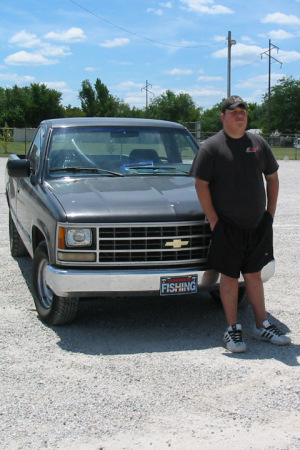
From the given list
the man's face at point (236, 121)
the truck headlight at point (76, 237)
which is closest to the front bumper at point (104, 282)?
the truck headlight at point (76, 237)

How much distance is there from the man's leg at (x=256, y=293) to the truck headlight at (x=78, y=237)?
1233mm

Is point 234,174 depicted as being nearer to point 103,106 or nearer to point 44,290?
point 44,290

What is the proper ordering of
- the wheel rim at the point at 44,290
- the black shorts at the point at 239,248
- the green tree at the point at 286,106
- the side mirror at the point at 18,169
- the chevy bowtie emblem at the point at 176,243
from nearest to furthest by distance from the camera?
the black shorts at the point at 239,248 < the chevy bowtie emblem at the point at 176,243 < the wheel rim at the point at 44,290 < the side mirror at the point at 18,169 < the green tree at the point at 286,106

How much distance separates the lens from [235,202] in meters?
4.46

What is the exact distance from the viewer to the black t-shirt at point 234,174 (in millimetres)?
4426

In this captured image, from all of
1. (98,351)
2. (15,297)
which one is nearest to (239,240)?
(98,351)

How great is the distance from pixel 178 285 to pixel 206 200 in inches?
26.5

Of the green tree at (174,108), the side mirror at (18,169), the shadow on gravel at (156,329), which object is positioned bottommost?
the shadow on gravel at (156,329)

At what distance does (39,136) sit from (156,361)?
3.30 meters

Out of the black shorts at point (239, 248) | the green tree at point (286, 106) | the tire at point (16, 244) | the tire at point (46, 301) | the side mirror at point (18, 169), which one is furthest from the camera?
the green tree at point (286, 106)

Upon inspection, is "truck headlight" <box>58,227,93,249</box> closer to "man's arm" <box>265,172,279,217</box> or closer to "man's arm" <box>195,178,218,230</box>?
"man's arm" <box>195,178,218,230</box>

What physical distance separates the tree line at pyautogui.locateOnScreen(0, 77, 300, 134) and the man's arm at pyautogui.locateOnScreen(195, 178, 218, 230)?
77738mm

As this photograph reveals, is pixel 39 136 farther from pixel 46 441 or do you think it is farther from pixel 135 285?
pixel 46 441

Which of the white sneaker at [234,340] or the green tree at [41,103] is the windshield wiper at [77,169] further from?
the green tree at [41,103]
